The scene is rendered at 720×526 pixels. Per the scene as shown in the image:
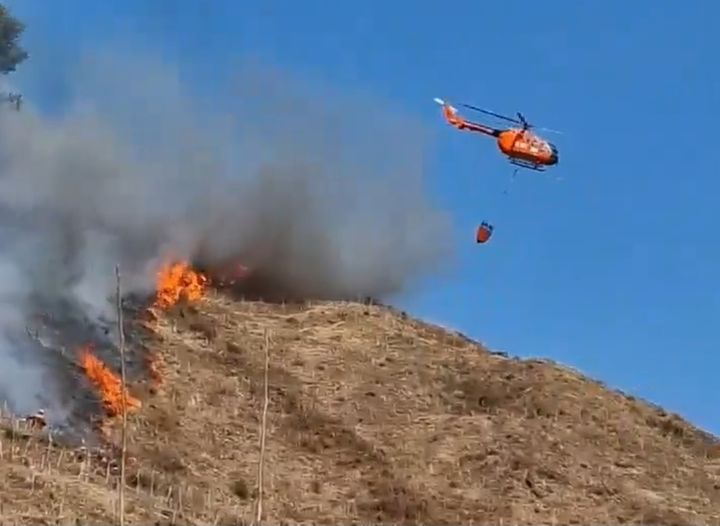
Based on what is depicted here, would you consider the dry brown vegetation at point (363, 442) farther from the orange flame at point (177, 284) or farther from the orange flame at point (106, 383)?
the orange flame at point (177, 284)

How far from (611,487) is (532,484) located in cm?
293

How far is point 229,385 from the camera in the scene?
2085 inches

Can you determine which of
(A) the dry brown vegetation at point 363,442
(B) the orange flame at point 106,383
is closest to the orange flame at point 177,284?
(A) the dry brown vegetation at point 363,442

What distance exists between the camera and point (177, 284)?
64.0 m

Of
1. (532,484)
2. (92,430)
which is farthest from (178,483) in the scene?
(532,484)

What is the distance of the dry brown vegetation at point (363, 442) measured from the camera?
40.2m

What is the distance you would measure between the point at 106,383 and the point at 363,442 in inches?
346

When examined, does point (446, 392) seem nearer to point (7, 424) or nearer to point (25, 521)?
point (7, 424)

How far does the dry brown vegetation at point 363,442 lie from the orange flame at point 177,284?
0.99m

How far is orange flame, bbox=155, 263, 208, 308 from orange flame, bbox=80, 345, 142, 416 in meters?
10.7

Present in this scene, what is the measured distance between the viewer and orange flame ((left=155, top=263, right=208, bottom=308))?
61250 mm

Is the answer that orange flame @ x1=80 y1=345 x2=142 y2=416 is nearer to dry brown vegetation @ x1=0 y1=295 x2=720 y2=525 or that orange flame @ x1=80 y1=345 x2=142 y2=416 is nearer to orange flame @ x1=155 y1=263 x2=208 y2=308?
dry brown vegetation @ x1=0 y1=295 x2=720 y2=525

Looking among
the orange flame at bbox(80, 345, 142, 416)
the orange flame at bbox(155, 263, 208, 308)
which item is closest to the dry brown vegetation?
the orange flame at bbox(80, 345, 142, 416)

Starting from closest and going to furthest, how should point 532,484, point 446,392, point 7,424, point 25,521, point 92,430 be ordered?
point 25,521
point 7,424
point 92,430
point 532,484
point 446,392
